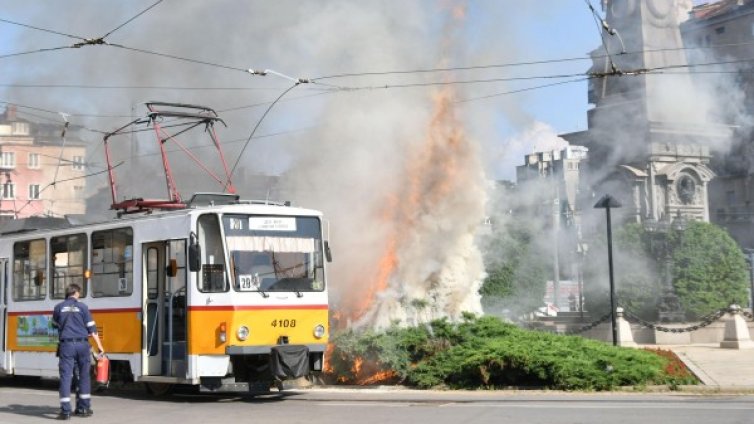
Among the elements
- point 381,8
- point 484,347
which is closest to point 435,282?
point 484,347

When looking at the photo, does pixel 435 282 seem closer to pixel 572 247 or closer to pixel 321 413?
pixel 321 413

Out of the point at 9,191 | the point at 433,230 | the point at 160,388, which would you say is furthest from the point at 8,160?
the point at 160,388

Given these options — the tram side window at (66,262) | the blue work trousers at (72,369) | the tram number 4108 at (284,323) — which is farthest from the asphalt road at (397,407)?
the tram side window at (66,262)

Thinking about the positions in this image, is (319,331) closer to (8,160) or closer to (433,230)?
(433,230)

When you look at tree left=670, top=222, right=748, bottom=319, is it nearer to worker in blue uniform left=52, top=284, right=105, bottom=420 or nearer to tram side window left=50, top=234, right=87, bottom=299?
tram side window left=50, top=234, right=87, bottom=299

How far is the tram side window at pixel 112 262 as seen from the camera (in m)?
15.6

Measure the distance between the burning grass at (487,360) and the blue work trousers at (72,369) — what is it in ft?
19.9

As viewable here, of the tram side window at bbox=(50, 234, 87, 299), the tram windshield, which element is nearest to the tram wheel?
the tram side window at bbox=(50, 234, 87, 299)

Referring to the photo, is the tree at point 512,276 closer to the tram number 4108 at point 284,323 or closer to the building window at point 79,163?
the building window at point 79,163

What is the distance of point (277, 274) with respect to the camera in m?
14.7

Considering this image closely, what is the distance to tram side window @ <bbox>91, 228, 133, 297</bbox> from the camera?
15.6 metres

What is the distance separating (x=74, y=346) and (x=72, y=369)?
312 millimetres

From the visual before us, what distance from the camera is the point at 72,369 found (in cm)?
1233

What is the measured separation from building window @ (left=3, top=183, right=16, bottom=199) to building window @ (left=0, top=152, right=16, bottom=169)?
159cm
